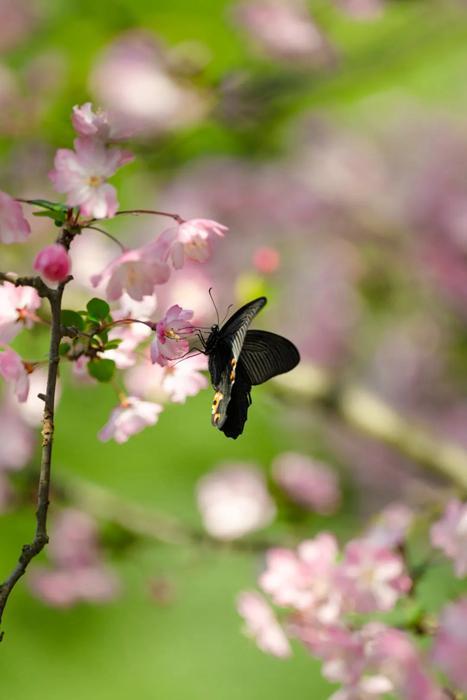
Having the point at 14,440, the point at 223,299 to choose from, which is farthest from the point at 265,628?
the point at 223,299

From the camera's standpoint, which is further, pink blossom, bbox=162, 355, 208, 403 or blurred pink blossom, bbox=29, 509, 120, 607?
blurred pink blossom, bbox=29, 509, 120, 607

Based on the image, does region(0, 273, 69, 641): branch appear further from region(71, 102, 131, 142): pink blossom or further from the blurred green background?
the blurred green background

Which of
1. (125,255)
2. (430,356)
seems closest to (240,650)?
(430,356)

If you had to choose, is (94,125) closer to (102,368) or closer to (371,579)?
(102,368)

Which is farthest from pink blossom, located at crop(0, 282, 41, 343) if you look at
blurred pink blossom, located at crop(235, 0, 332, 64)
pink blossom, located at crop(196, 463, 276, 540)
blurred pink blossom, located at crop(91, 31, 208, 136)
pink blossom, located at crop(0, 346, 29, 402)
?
blurred pink blossom, located at crop(235, 0, 332, 64)

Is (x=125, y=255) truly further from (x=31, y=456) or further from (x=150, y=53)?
(x=150, y=53)
